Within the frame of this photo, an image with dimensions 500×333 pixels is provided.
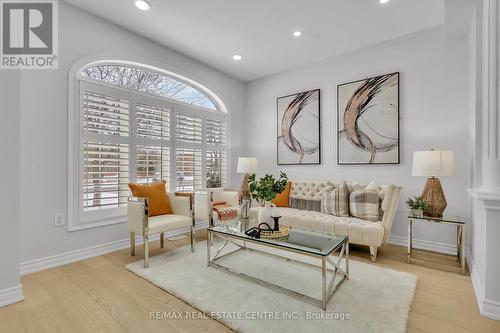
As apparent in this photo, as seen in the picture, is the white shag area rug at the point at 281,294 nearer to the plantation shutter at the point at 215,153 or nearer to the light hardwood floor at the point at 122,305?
the light hardwood floor at the point at 122,305

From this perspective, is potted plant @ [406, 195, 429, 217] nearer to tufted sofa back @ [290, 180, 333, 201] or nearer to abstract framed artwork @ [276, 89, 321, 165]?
tufted sofa back @ [290, 180, 333, 201]

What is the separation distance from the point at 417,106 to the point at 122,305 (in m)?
4.13

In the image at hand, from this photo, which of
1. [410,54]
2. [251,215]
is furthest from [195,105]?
[410,54]

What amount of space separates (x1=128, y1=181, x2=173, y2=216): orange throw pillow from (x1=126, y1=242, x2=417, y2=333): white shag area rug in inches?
23.8

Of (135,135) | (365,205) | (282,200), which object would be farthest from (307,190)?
(135,135)

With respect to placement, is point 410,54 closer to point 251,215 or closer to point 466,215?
point 466,215

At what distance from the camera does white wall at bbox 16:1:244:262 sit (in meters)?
2.57

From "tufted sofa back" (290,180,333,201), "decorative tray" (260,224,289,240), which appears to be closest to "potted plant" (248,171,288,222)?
"decorative tray" (260,224,289,240)

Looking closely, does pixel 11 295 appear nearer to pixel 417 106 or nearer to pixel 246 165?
pixel 246 165

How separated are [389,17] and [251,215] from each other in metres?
3.22

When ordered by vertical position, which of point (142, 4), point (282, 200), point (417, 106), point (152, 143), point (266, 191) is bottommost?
point (282, 200)

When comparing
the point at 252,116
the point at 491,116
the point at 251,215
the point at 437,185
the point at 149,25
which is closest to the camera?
the point at 491,116

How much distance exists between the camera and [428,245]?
10.8 ft

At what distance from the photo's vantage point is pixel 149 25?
10.7 feet
